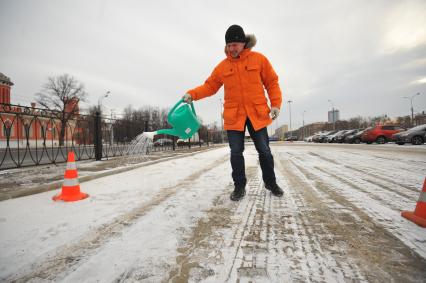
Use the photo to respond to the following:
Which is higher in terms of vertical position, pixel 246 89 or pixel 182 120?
pixel 246 89

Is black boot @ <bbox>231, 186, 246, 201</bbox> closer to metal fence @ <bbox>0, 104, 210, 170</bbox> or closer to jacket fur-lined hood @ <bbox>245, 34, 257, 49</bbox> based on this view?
jacket fur-lined hood @ <bbox>245, 34, 257, 49</bbox>

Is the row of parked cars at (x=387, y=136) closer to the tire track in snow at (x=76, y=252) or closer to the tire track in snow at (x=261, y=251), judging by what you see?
the tire track in snow at (x=261, y=251)

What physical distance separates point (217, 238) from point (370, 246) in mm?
988

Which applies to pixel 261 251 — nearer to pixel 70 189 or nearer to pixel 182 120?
pixel 182 120

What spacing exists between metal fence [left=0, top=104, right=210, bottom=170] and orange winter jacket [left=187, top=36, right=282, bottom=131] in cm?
533

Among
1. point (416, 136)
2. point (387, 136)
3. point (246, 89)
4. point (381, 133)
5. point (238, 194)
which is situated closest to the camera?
point (238, 194)

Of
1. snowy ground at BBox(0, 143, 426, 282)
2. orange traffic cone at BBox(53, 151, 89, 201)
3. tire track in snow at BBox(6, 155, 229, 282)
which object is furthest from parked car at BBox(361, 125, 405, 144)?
orange traffic cone at BBox(53, 151, 89, 201)

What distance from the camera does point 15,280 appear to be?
4.00 feet

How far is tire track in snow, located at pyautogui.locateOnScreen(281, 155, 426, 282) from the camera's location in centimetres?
119

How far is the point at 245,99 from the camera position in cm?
286

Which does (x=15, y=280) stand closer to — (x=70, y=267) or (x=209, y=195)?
(x=70, y=267)

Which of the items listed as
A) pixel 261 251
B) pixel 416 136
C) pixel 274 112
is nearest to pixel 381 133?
pixel 416 136

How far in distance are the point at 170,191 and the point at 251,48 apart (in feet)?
7.16

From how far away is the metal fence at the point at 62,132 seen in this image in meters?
5.94
